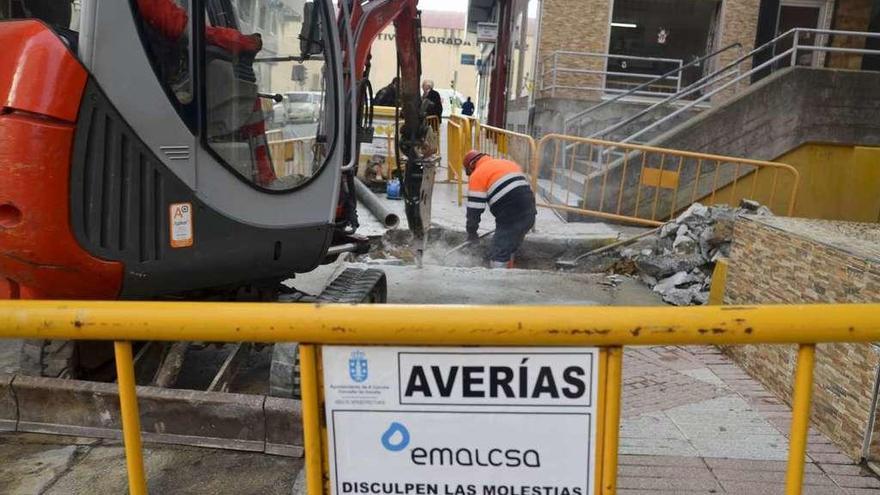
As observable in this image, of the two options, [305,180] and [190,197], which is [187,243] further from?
[305,180]

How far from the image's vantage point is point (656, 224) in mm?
9039

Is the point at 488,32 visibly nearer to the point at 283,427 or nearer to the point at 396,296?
the point at 396,296

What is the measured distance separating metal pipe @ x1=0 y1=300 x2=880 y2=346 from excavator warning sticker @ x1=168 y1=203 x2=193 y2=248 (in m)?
1.92

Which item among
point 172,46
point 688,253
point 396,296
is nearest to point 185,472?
point 172,46

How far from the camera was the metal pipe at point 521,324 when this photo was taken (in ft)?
5.03

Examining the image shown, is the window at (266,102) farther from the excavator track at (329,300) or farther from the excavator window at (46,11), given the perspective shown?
the excavator track at (329,300)

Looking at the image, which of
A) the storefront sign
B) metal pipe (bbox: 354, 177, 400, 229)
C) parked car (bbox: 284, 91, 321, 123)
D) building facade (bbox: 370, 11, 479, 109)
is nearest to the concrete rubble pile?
metal pipe (bbox: 354, 177, 400, 229)

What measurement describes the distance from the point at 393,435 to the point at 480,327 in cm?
40

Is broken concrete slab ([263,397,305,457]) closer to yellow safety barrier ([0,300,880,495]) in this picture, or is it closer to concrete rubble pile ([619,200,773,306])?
yellow safety barrier ([0,300,880,495])

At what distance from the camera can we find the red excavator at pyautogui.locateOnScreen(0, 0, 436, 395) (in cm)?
288

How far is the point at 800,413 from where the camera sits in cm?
162

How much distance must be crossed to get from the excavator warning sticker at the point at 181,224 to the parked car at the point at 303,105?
3.49ft

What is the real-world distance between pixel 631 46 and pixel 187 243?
1584 cm

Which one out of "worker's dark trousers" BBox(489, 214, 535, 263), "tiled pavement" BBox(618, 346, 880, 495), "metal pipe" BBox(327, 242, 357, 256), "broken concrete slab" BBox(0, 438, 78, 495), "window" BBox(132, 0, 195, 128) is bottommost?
"broken concrete slab" BBox(0, 438, 78, 495)
